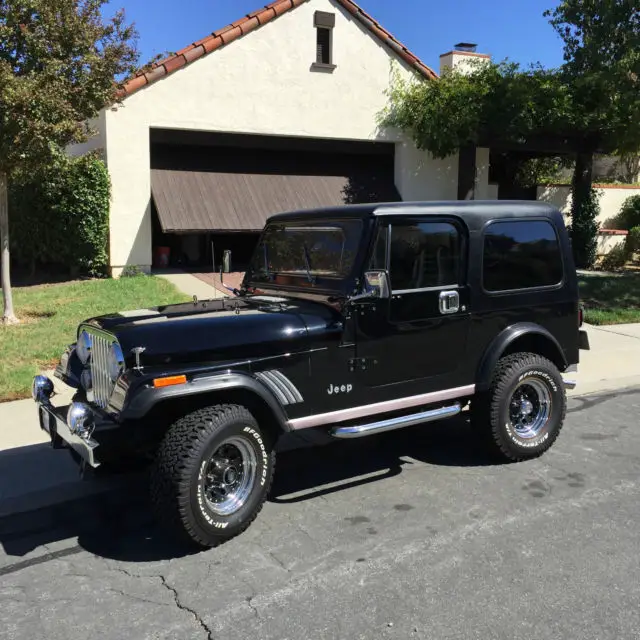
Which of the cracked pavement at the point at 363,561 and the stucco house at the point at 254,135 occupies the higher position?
the stucco house at the point at 254,135

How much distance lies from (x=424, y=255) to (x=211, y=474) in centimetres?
207

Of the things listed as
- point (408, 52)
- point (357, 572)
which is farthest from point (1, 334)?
point (408, 52)

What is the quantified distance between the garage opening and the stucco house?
1.0 inches

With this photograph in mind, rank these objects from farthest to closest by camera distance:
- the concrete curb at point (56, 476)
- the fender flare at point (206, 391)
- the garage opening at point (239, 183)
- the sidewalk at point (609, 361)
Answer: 1. the garage opening at point (239, 183)
2. the sidewalk at point (609, 361)
3. the concrete curb at point (56, 476)
4. the fender flare at point (206, 391)

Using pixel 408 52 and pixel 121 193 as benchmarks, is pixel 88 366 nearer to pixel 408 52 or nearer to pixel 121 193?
pixel 121 193

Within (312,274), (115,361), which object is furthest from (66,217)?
(115,361)

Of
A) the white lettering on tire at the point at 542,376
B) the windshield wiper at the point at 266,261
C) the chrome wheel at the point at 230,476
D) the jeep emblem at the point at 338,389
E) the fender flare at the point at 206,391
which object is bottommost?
the chrome wheel at the point at 230,476

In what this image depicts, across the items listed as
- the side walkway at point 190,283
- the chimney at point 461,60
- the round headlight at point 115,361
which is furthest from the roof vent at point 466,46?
the round headlight at point 115,361

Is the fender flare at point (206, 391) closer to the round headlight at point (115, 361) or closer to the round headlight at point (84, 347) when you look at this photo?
the round headlight at point (115, 361)

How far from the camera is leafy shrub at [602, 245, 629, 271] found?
59.8 ft

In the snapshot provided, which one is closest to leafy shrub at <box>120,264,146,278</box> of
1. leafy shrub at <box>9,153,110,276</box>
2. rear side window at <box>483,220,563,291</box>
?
leafy shrub at <box>9,153,110,276</box>

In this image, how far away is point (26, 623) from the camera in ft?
10.2

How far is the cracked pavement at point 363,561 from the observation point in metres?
3.07

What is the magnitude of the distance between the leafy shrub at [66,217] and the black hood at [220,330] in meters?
9.40
